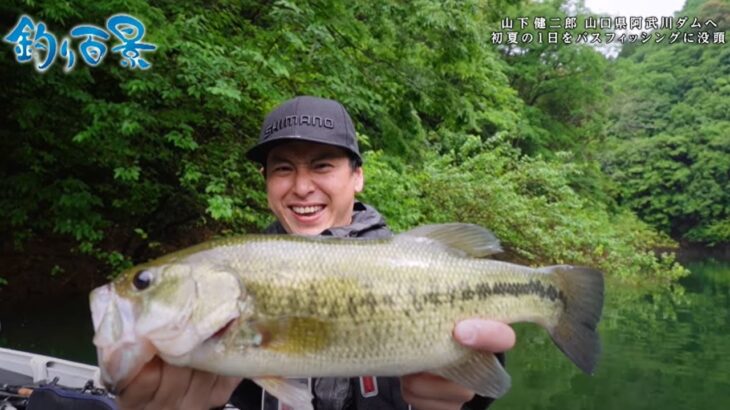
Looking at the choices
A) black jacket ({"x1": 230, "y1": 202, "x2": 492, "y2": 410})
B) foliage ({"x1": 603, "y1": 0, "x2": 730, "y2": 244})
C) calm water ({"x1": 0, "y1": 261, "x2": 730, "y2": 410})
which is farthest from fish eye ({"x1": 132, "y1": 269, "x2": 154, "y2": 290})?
foliage ({"x1": 603, "y1": 0, "x2": 730, "y2": 244})

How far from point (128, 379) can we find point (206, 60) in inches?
217

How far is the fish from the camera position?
1773 mm

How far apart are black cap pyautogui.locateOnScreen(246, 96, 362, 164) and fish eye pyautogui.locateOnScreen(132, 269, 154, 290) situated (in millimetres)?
1183

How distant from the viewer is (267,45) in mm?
7695

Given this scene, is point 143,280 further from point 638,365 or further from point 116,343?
point 638,365

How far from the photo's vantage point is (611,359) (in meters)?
13.1

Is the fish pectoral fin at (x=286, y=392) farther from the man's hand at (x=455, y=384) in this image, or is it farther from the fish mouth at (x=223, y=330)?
the man's hand at (x=455, y=384)

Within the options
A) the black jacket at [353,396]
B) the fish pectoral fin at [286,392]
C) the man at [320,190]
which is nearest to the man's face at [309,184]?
the man at [320,190]

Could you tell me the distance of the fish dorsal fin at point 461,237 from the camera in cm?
213

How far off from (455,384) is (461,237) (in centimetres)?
51

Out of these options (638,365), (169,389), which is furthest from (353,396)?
(638,365)

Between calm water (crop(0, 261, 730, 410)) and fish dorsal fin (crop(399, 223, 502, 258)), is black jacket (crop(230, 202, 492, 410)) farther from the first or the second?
calm water (crop(0, 261, 730, 410))

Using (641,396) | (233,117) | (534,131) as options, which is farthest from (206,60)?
(534,131)

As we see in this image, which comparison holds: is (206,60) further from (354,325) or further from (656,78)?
(656,78)
